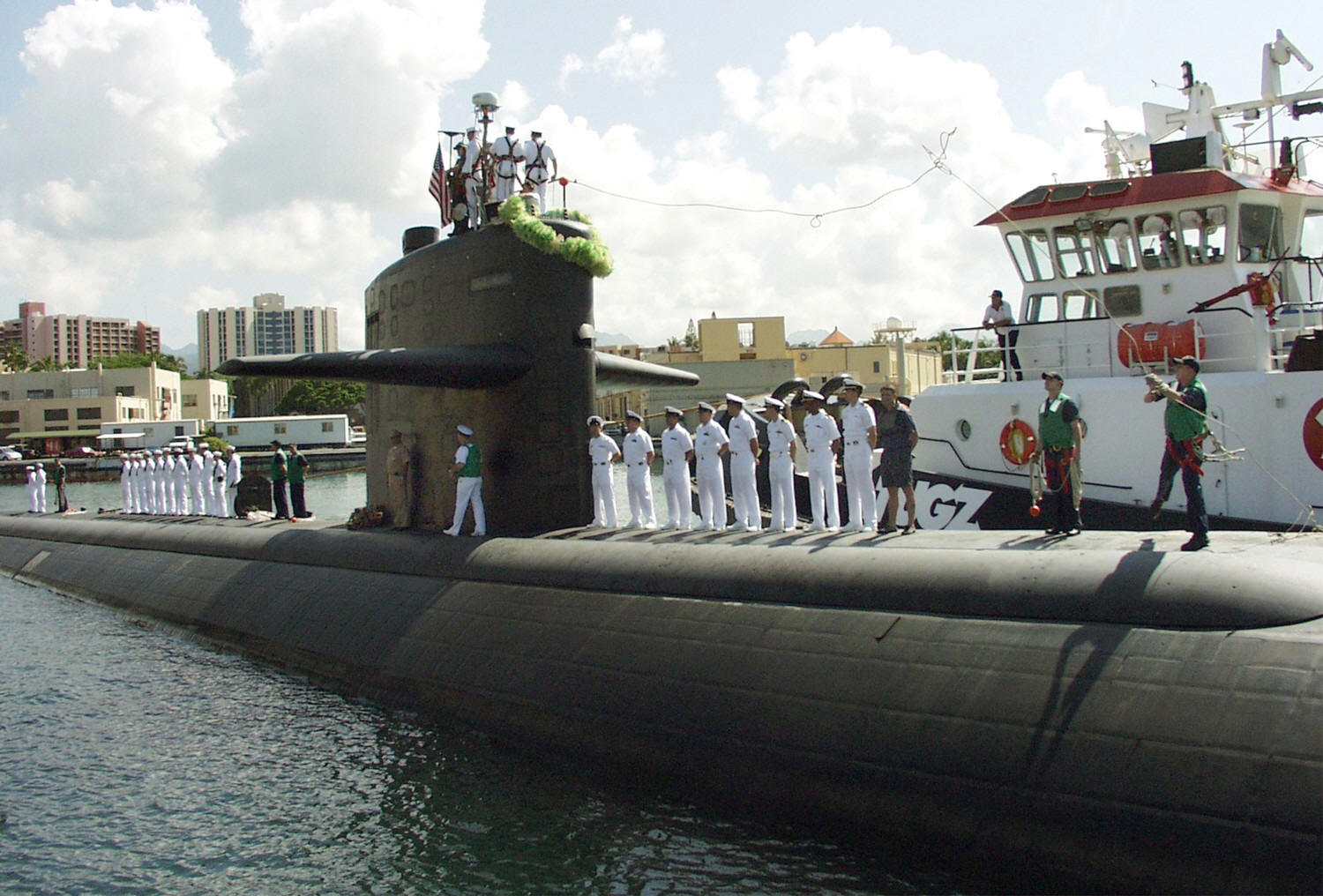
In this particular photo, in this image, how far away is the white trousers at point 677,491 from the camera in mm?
11883

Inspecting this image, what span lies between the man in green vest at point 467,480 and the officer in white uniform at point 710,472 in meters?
2.20

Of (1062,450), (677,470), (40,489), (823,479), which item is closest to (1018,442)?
(823,479)

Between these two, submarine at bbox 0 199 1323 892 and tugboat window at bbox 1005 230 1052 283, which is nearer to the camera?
submarine at bbox 0 199 1323 892

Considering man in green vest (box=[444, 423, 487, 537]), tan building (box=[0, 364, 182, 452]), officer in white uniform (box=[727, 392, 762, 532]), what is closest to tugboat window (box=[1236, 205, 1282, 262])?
officer in white uniform (box=[727, 392, 762, 532])

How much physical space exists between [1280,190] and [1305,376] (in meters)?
3.60

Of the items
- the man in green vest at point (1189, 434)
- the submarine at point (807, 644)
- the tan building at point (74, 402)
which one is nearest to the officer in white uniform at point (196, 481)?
the submarine at point (807, 644)

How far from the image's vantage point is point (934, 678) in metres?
6.33

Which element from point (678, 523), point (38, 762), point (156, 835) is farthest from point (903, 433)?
point (38, 762)

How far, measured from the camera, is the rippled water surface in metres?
6.51

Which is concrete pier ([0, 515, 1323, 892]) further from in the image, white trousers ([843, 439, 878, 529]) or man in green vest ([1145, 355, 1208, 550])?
white trousers ([843, 439, 878, 529])

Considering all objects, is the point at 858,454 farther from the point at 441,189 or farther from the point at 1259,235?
the point at 1259,235

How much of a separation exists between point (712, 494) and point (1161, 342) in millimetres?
6315

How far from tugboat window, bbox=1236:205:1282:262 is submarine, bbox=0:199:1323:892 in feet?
25.2

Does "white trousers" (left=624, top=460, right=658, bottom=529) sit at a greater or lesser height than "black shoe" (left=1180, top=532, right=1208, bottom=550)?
greater
